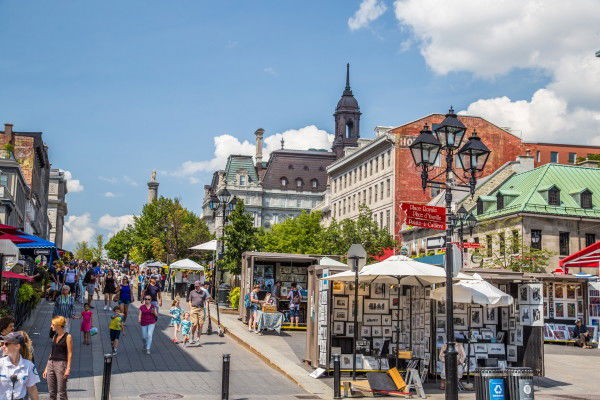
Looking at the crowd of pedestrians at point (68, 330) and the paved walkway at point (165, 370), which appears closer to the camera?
the crowd of pedestrians at point (68, 330)

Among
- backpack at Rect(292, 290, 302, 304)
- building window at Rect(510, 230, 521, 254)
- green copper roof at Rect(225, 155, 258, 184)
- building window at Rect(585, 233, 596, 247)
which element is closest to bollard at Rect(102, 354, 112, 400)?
backpack at Rect(292, 290, 302, 304)

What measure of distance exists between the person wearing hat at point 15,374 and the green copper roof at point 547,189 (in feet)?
149

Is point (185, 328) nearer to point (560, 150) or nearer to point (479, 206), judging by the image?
point (479, 206)

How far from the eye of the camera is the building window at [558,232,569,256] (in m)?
52.0

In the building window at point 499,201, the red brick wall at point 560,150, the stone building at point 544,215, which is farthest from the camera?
the red brick wall at point 560,150

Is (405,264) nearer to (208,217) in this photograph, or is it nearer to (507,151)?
(507,151)

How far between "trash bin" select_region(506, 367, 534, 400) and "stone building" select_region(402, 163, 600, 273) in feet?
116

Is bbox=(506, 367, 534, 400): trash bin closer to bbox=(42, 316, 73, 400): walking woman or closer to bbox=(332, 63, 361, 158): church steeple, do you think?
bbox=(42, 316, 73, 400): walking woman

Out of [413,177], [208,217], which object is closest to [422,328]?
[413,177]

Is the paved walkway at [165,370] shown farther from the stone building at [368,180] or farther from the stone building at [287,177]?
the stone building at [287,177]

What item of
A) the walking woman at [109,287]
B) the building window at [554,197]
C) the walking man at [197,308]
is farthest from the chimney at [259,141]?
the walking man at [197,308]

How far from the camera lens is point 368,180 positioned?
78812 mm

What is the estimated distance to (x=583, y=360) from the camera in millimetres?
25578

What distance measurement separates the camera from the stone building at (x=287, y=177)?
5354 inches
